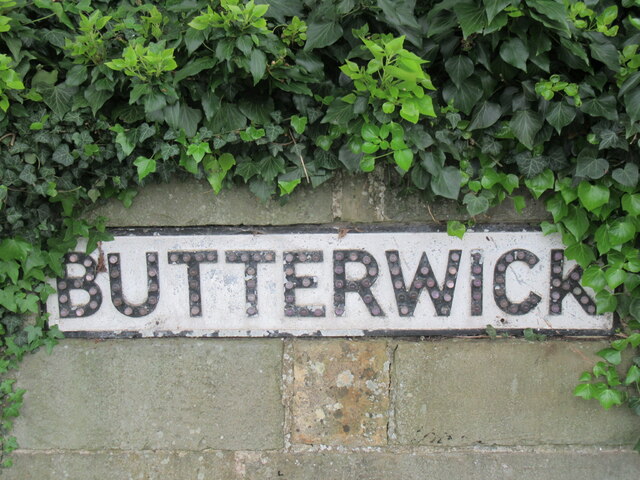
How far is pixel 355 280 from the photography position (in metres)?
1.98

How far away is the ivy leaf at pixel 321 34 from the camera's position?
1627mm

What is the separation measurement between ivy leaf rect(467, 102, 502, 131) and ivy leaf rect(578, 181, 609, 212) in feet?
1.20

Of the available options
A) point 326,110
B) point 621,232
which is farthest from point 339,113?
point 621,232

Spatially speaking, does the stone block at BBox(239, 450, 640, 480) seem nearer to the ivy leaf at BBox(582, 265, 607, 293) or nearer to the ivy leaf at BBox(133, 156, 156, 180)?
the ivy leaf at BBox(582, 265, 607, 293)

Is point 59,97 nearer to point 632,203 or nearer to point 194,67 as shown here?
point 194,67

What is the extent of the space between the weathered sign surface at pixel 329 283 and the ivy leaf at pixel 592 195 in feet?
0.73

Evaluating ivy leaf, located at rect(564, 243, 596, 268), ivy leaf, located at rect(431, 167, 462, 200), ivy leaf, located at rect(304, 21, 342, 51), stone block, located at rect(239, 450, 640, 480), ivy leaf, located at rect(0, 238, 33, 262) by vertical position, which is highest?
ivy leaf, located at rect(304, 21, 342, 51)

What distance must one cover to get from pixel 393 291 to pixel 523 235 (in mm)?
507

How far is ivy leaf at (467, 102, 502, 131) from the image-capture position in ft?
5.68

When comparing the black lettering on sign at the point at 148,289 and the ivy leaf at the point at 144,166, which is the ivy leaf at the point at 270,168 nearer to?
the ivy leaf at the point at 144,166

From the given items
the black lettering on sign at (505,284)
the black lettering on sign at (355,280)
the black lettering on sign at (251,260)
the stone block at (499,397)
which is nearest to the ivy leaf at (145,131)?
the black lettering on sign at (251,260)

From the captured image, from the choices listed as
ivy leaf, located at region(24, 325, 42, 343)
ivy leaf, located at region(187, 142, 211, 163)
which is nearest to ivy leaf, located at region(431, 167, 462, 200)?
ivy leaf, located at region(187, 142, 211, 163)

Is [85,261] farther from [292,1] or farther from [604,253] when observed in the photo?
[604,253]

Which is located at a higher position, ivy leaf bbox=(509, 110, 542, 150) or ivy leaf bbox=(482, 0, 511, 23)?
ivy leaf bbox=(482, 0, 511, 23)
